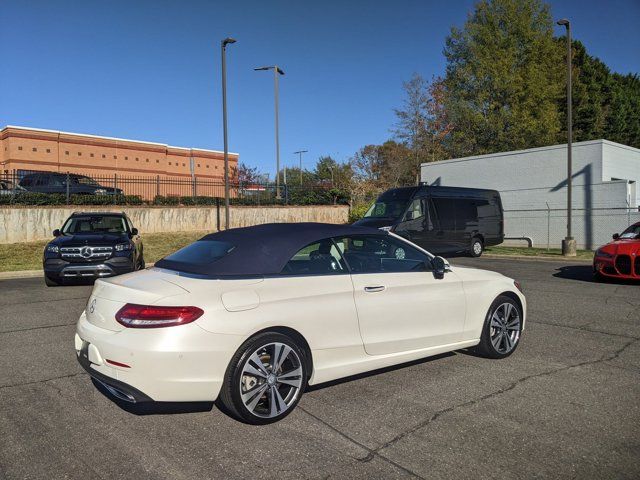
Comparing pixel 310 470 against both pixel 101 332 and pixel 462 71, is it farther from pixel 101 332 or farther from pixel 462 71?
pixel 462 71

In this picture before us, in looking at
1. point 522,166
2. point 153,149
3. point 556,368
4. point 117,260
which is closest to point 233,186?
point 522,166

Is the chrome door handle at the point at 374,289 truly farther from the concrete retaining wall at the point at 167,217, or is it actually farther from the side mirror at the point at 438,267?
the concrete retaining wall at the point at 167,217

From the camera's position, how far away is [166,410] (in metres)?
3.98

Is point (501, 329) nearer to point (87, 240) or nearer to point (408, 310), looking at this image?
point (408, 310)

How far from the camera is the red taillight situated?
11.2ft

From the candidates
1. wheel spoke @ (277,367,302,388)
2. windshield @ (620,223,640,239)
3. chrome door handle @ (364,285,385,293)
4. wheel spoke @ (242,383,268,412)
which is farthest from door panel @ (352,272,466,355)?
windshield @ (620,223,640,239)

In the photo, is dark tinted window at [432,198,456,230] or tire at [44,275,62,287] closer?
tire at [44,275,62,287]

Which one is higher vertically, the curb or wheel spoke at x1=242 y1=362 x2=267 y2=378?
wheel spoke at x1=242 y1=362 x2=267 y2=378

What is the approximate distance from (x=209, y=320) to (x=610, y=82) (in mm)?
56409

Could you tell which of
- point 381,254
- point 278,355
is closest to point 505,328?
point 381,254

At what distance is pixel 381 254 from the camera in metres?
4.96

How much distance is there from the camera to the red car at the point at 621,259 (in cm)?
1038

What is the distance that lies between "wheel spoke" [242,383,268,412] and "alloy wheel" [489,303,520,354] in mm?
2695

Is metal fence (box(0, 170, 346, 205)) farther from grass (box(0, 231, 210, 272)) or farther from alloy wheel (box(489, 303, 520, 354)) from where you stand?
alloy wheel (box(489, 303, 520, 354))
